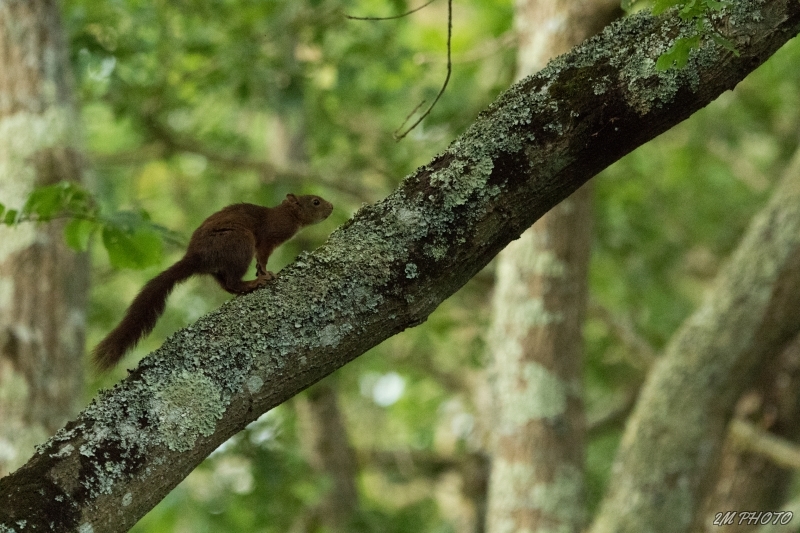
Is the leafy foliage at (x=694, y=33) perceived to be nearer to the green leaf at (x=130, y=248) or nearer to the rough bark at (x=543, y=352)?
the green leaf at (x=130, y=248)

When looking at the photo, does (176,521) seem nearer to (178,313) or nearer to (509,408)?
(178,313)

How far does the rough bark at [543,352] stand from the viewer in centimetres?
452

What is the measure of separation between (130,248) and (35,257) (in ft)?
4.51

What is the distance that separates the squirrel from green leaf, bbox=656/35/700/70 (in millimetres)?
1182

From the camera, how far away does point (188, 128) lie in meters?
7.92

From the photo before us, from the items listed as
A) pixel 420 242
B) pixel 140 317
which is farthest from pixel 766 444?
pixel 420 242

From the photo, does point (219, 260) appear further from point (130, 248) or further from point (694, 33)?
point (694, 33)

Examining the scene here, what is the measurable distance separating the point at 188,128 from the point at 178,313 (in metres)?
1.98

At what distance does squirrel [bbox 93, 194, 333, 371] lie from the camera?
105 inches

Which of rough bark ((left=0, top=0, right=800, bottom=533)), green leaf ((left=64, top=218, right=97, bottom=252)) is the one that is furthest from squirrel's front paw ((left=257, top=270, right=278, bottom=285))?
rough bark ((left=0, top=0, right=800, bottom=533))

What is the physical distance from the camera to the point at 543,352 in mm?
4676

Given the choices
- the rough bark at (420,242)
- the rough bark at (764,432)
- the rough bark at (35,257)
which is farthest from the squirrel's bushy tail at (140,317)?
the rough bark at (764,432)

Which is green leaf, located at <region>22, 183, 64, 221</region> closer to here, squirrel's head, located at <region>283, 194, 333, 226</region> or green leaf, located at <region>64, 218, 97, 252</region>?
green leaf, located at <region>64, 218, 97, 252</region>

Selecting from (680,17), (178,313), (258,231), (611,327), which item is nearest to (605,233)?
(611,327)
